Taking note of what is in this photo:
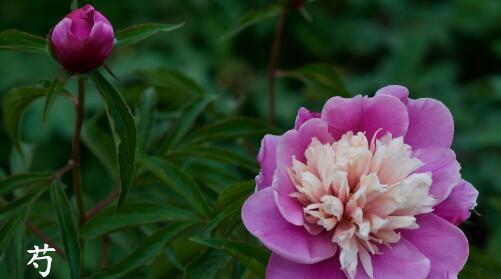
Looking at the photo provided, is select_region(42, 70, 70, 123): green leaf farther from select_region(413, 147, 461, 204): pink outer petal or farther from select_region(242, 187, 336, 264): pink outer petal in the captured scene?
select_region(413, 147, 461, 204): pink outer petal

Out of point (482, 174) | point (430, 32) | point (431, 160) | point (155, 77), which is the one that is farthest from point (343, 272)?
point (430, 32)

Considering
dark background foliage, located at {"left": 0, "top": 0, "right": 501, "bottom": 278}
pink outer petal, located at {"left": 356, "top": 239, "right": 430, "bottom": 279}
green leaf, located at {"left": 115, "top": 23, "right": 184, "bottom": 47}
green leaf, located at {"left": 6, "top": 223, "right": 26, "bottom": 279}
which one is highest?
green leaf, located at {"left": 115, "top": 23, "right": 184, "bottom": 47}

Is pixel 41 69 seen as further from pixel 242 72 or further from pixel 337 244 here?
pixel 337 244

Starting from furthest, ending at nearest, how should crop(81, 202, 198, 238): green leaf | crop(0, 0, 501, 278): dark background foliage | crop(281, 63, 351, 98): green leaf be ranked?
crop(0, 0, 501, 278): dark background foliage → crop(281, 63, 351, 98): green leaf → crop(81, 202, 198, 238): green leaf

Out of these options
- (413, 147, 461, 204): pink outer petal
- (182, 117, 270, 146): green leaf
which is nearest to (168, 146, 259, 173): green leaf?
(182, 117, 270, 146): green leaf

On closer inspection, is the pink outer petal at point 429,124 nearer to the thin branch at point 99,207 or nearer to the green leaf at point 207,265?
the green leaf at point 207,265

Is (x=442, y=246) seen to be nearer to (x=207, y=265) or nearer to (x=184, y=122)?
(x=207, y=265)
